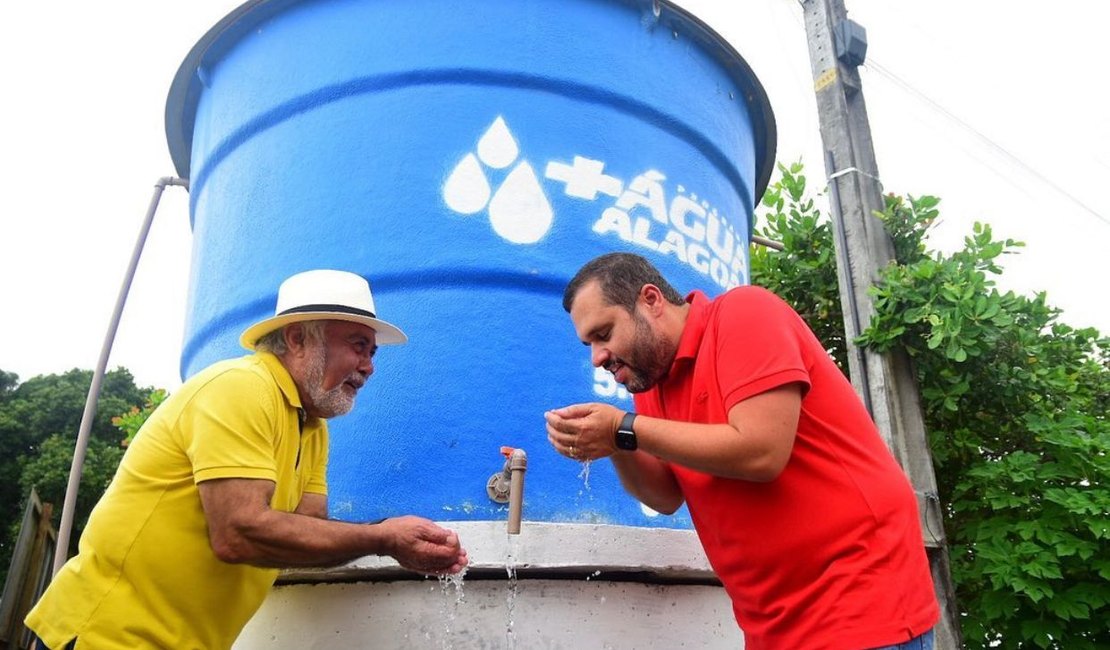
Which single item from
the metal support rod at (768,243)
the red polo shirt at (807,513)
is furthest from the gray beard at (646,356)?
the metal support rod at (768,243)

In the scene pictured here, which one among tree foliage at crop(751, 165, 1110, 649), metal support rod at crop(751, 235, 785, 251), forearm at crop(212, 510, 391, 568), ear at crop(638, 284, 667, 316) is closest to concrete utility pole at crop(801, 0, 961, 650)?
tree foliage at crop(751, 165, 1110, 649)

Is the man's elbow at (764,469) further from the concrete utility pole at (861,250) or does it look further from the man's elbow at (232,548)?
the concrete utility pole at (861,250)

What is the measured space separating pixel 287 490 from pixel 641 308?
3.69 ft

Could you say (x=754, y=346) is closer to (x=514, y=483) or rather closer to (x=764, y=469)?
(x=764, y=469)

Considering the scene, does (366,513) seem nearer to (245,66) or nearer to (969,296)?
(245,66)

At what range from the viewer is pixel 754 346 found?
1.97 m

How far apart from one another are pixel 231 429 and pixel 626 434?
975 mm

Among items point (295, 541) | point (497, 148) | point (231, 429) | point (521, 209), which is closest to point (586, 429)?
point (295, 541)

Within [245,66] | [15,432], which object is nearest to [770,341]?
[245,66]

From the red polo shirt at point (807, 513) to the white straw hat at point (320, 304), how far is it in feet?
3.47

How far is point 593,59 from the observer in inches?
140

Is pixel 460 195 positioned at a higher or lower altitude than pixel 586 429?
higher

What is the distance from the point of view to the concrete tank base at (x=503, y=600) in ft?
8.82

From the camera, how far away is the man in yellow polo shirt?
2092mm
